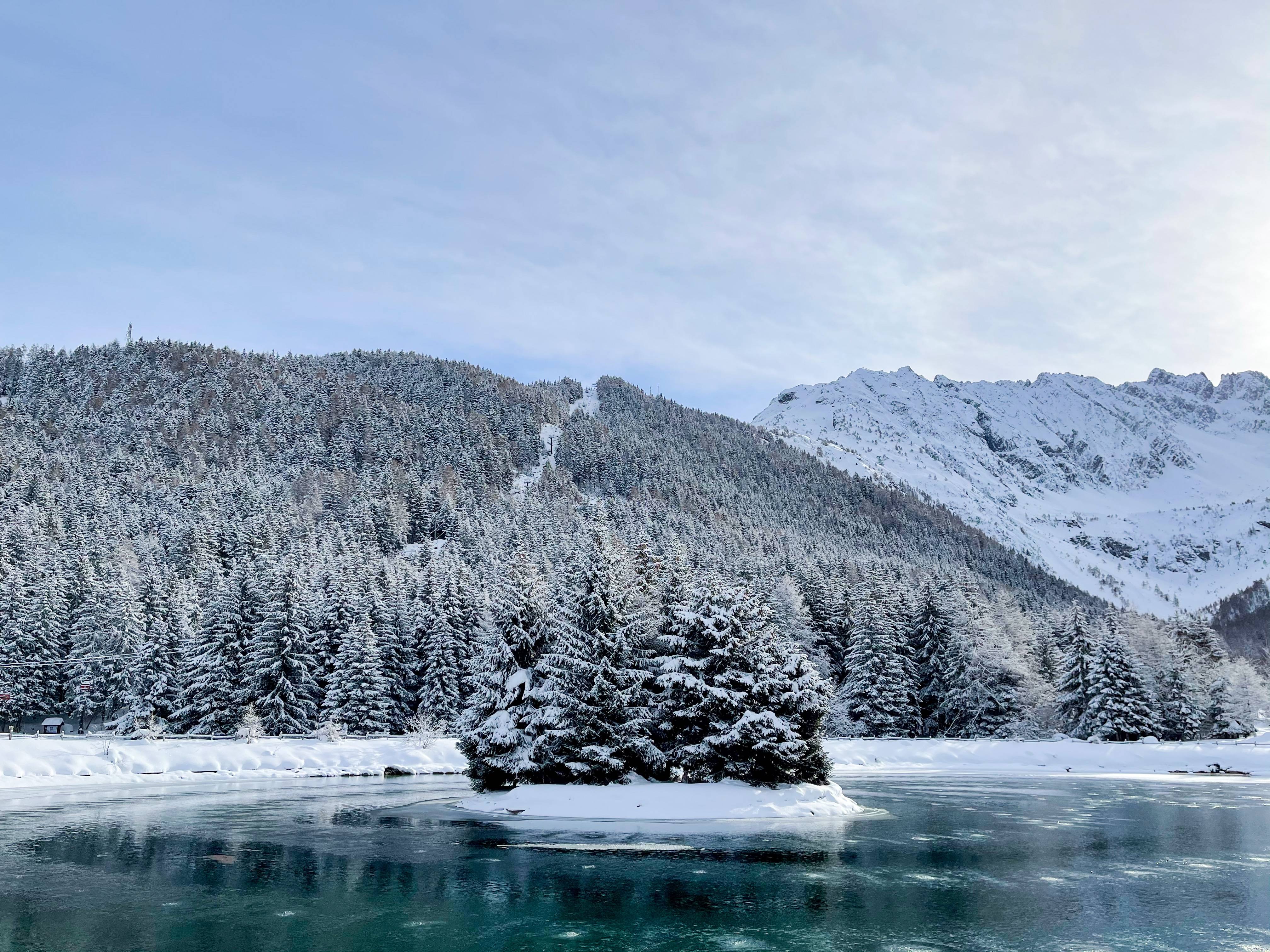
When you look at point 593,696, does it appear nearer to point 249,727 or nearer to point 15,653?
point 249,727

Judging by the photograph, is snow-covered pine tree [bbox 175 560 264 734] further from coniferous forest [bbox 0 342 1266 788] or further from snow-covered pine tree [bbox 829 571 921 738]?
snow-covered pine tree [bbox 829 571 921 738]

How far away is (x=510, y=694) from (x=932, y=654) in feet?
188

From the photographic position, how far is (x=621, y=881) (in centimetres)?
2431

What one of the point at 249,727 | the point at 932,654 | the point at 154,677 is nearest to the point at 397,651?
the point at 249,727

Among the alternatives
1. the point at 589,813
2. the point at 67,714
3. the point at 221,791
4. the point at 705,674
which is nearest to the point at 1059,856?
the point at 705,674

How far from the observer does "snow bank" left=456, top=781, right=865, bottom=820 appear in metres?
37.7

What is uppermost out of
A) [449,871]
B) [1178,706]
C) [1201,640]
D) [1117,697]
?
[1201,640]

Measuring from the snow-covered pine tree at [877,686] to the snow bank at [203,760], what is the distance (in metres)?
36.3

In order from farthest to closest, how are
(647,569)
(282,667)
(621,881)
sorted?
(282,667), (647,569), (621,881)

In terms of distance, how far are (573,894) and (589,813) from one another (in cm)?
1599

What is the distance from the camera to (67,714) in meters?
83.4

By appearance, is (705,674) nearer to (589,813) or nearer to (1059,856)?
(589,813)

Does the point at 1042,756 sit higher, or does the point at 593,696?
the point at 593,696

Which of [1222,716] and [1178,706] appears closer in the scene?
[1178,706]
